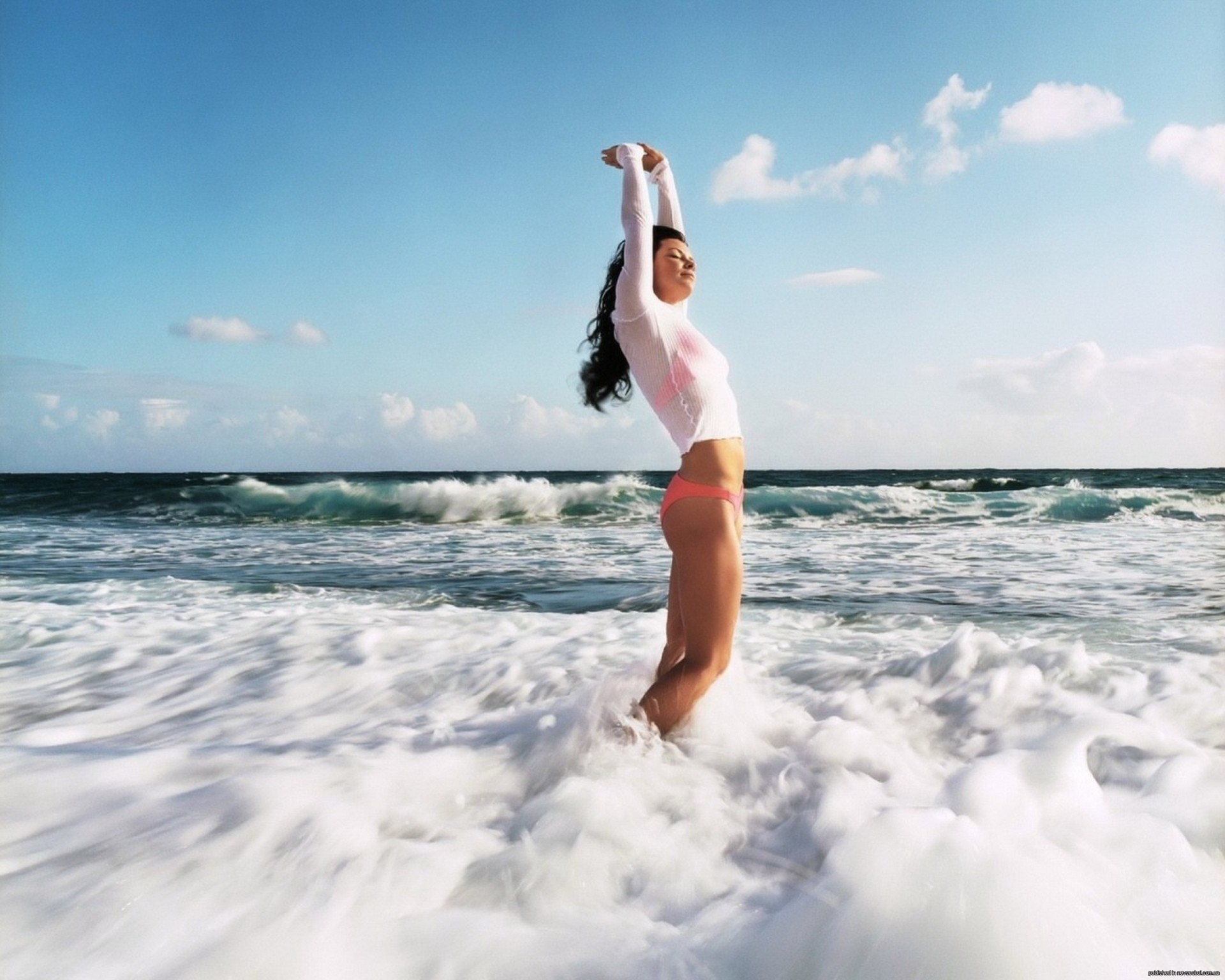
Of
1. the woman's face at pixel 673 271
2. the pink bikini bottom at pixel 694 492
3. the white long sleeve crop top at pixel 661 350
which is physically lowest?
the pink bikini bottom at pixel 694 492

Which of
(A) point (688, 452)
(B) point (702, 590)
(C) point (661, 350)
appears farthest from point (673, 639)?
(C) point (661, 350)

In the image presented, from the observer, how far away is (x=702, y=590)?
282cm

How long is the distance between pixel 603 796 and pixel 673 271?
194 centimetres

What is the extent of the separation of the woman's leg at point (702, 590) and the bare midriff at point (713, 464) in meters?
0.07

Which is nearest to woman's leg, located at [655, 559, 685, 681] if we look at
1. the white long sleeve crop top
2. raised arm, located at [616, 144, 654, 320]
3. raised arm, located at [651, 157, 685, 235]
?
the white long sleeve crop top

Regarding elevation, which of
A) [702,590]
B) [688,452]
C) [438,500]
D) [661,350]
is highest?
[661,350]

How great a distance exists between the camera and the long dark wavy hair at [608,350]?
3.15 meters

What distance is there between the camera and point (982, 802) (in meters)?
2.43

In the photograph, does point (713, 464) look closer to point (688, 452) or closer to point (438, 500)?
point (688, 452)

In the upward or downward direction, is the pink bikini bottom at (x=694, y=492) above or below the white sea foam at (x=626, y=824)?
above

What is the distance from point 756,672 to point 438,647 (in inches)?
81.4

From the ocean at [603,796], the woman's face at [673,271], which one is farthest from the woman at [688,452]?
the ocean at [603,796]

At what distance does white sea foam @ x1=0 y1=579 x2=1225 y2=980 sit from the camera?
1.83 metres

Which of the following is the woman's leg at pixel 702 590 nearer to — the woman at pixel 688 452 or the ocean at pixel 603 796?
the woman at pixel 688 452
